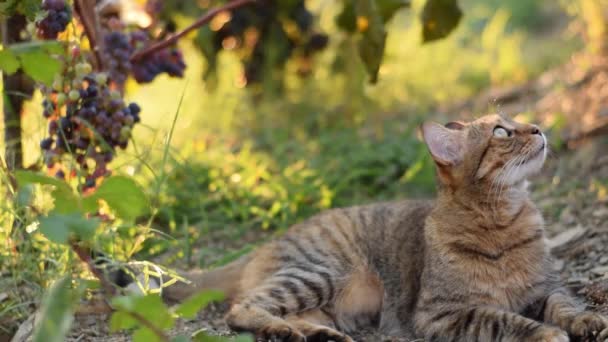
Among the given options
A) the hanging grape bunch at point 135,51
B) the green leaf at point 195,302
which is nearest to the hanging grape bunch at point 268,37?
the hanging grape bunch at point 135,51

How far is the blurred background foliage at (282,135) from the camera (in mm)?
4070

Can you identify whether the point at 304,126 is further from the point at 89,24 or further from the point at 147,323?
the point at 147,323

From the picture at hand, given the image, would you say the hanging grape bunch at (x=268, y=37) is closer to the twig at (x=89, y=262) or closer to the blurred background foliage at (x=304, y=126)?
the blurred background foliage at (x=304, y=126)

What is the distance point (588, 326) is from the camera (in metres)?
2.86

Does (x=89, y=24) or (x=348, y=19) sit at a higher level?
(x=89, y=24)

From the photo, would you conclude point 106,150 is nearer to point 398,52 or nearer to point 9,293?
point 9,293

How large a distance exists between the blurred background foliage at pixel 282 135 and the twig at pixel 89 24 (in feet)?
1.14

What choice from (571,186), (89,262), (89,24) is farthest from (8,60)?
(571,186)

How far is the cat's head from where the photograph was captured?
327cm

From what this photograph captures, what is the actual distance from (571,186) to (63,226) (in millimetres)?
3261

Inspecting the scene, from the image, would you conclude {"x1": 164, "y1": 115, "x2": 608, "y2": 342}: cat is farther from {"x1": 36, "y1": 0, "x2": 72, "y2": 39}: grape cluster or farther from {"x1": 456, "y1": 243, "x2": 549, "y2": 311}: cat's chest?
{"x1": 36, "y1": 0, "x2": 72, "y2": 39}: grape cluster

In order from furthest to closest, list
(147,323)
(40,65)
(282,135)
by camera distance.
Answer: (282,135) → (40,65) → (147,323)

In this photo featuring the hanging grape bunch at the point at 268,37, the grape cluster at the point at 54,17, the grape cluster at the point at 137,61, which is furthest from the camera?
the hanging grape bunch at the point at 268,37

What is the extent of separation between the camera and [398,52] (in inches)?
279
